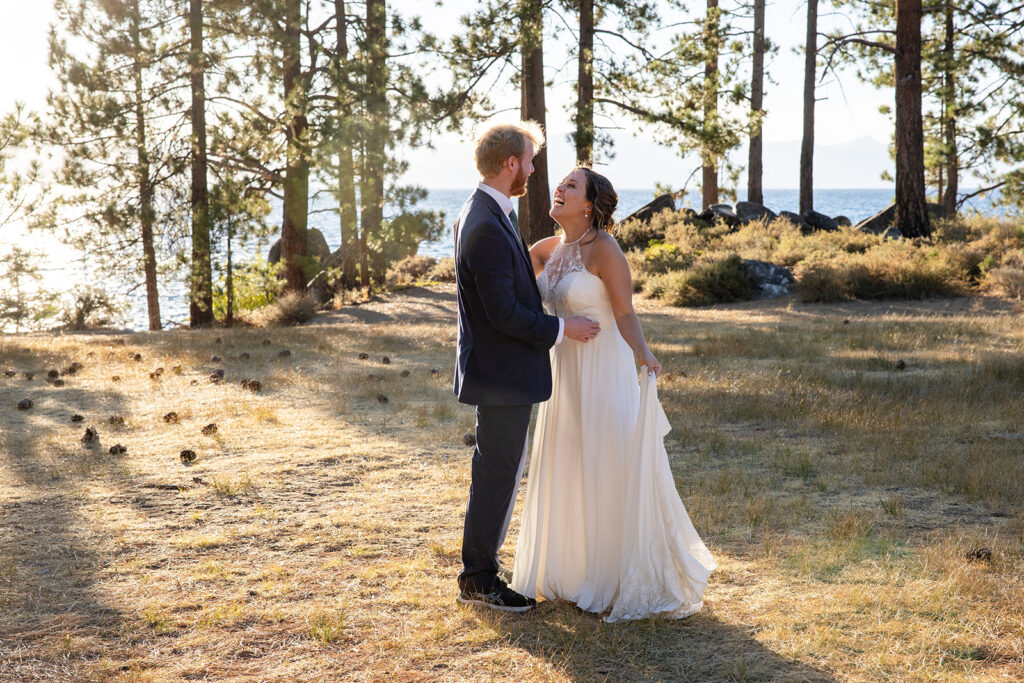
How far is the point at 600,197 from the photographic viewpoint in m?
3.88

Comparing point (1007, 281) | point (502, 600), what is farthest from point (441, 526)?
point (1007, 281)

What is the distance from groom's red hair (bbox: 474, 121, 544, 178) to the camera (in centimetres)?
362

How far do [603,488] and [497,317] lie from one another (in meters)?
0.98

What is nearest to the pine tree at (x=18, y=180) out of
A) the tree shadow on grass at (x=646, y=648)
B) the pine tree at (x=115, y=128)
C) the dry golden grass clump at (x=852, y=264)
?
the pine tree at (x=115, y=128)

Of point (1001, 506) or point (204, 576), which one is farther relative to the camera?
point (1001, 506)

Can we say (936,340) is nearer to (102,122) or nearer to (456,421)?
(456,421)

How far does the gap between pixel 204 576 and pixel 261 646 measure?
0.88 meters

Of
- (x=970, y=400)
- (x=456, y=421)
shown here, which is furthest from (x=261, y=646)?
(x=970, y=400)

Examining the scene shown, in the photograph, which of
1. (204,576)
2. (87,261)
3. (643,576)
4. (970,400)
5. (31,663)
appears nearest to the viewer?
(31,663)

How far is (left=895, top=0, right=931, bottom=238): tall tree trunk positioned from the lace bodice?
49.9 ft

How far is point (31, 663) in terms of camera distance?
3490 mm

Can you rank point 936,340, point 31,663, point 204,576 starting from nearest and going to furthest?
point 31,663 < point 204,576 < point 936,340

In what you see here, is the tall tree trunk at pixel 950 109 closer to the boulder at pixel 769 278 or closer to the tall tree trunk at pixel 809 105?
the tall tree trunk at pixel 809 105

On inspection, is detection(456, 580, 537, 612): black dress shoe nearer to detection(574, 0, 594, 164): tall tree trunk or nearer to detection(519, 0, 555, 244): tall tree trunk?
detection(519, 0, 555, 244): tall tree trunk
